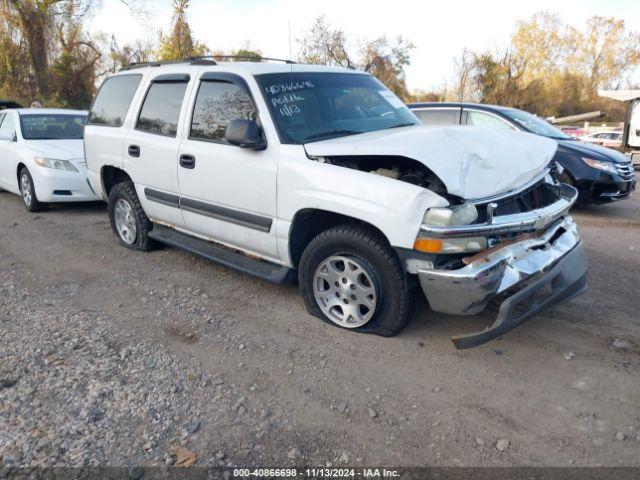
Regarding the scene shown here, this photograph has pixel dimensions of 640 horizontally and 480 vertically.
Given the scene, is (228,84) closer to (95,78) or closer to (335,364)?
(335,364)

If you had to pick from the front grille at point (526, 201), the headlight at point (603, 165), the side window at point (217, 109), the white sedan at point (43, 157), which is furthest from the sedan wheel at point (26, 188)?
the headlight at point (603, 165)

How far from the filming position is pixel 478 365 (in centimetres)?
346

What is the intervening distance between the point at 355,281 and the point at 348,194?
616mm

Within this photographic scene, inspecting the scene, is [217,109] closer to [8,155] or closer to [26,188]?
[26,188]

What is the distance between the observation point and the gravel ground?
2676 mm

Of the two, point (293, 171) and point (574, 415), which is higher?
point (293, 171)

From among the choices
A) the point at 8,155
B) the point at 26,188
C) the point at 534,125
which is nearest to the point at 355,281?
the point at 534,125

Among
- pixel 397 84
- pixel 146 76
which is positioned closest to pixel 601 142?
pixel 397 84

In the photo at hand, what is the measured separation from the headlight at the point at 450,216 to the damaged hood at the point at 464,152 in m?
0.08

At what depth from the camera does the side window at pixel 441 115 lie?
873 cm

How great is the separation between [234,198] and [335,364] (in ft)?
5.37

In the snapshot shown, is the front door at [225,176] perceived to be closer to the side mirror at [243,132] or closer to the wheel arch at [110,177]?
the side mirror at [243,132]

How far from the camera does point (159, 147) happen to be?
497 centimetres

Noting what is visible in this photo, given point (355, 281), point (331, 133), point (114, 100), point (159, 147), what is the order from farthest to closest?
point (114, 100) < point (159, 147) < point (331, 133) < point (355, 281)
